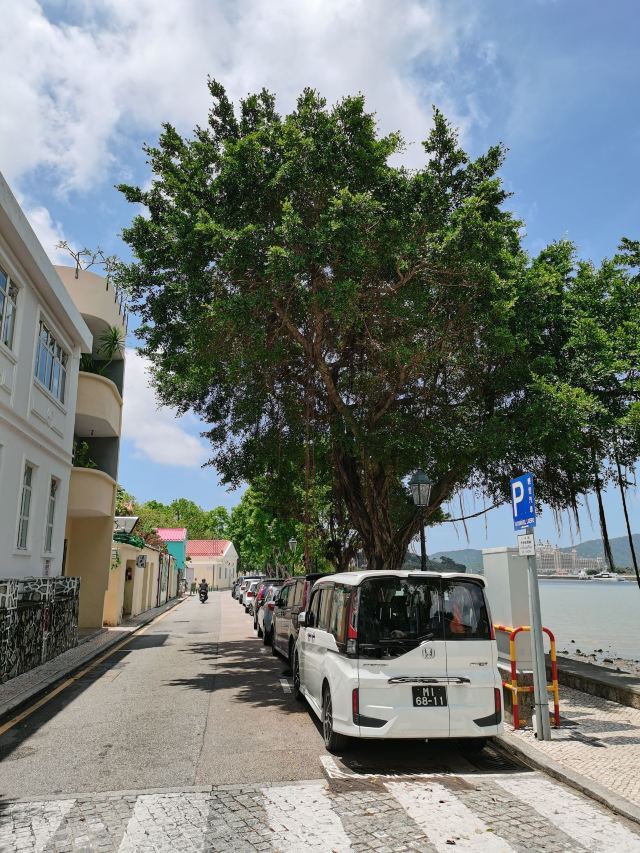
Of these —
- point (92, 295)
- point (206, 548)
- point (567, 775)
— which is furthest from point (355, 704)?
point (206, 548)

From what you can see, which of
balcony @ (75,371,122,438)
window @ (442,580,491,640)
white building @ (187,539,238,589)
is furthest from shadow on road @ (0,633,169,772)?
white building @ (187,539,238,589)

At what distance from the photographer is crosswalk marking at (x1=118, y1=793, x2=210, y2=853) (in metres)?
4.59

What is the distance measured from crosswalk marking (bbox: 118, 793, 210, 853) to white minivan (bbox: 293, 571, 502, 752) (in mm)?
1847

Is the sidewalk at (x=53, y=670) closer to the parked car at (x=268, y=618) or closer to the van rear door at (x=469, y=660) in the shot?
the parked car at (x=268, y=618)

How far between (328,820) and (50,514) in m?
13.9

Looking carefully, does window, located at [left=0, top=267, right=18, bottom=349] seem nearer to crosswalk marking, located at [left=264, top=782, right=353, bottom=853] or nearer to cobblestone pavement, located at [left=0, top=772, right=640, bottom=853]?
cobblestone pavement, located at [left=0, top=772, right=640, bottom=853]

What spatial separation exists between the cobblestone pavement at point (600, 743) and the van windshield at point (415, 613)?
151 cm

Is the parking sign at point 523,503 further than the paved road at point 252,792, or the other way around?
the parking sign at point 523,503

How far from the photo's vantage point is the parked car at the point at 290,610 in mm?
12742

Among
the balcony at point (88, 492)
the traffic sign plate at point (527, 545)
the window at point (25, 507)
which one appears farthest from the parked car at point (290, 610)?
the balcony at point (88, 492)

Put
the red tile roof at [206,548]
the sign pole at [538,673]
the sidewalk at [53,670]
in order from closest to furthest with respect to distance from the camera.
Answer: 1. the sign pole at [538,673]
2. the sidewalk at [53,670]
3. the red tile roof at [206,548]

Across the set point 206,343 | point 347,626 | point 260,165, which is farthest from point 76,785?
point 260,165

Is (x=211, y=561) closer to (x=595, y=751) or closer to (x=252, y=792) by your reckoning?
(x=595, y=751)

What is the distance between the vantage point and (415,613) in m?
7.04
